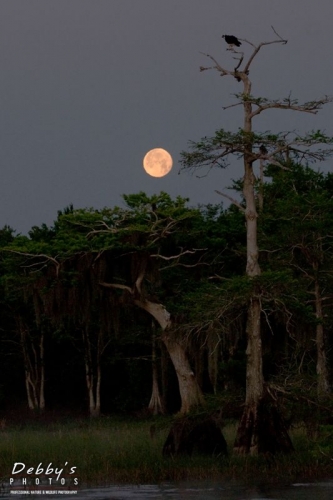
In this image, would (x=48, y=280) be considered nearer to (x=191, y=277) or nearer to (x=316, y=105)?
(x=191, y=277)

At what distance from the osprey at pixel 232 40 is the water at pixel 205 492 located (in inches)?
433

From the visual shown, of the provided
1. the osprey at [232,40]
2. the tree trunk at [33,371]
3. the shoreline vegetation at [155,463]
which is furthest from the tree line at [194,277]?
the tree trunk at [33,371]

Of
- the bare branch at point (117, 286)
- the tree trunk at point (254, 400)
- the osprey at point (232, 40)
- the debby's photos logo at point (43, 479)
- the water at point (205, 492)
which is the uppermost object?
the osprey at point (232, 40)

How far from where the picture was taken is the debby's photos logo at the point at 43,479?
75.3ft

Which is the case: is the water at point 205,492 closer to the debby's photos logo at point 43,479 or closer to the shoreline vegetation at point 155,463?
the debby's photos logo at point 43,479

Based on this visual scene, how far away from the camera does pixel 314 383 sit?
27.2 meters

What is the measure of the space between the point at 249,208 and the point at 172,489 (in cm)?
799

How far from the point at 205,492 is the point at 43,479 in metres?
4.13

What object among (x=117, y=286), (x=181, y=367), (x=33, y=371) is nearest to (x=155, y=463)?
(x=181, y=367)

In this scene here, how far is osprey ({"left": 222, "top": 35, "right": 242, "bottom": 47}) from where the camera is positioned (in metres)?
27.3

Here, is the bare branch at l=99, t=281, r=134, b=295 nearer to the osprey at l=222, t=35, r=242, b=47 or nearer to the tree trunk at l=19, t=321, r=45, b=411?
the osprey at l=222, t=35, r=242, b=47

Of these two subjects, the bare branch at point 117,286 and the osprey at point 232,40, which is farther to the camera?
the bare branch at point 117,286

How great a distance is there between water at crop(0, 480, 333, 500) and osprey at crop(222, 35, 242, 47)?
11010 mm

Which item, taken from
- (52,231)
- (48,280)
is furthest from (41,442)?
(52,231)
